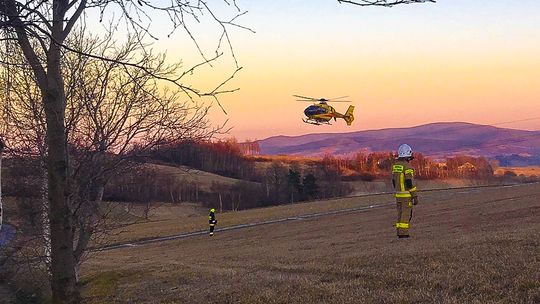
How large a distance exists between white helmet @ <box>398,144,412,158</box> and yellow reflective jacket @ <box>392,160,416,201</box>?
15cm

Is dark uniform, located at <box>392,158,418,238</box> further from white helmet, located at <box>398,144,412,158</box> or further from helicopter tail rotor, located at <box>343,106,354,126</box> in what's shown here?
helicopter tail rotor, located at <box>343,106,354,126</box>

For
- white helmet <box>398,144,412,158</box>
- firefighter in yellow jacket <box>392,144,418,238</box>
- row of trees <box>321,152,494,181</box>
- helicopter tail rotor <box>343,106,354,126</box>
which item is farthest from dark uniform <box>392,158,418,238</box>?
row of trees <box>321,152,494,181</box>

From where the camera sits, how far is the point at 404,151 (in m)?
14.6

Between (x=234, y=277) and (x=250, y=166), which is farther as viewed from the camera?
(x=250, y=166)

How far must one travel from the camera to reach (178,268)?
57.7 feet

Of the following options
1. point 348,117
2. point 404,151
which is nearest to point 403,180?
point 404,151

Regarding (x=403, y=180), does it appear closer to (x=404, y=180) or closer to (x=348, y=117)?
(x=404, y=180)

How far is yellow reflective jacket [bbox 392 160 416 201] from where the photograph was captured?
1445 cm

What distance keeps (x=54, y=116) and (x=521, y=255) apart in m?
7.15

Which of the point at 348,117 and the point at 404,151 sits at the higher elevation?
the point at 348,117

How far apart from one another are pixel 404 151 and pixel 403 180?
690 millimetres

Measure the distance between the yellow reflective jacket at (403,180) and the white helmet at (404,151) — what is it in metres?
0.15

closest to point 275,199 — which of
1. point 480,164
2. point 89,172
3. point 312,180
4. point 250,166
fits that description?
point 312,180

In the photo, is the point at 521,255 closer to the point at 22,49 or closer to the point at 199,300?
the point at 199,300
